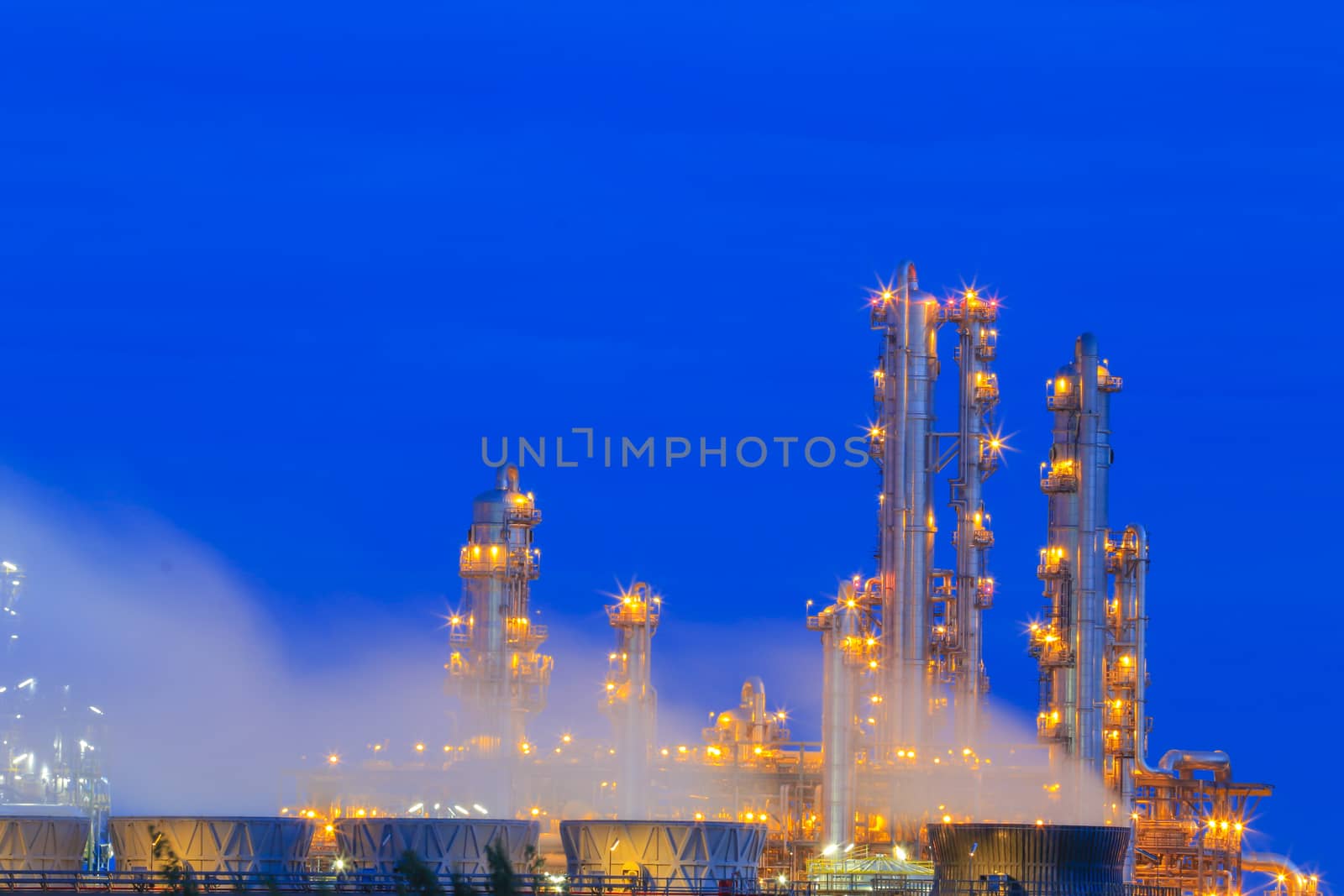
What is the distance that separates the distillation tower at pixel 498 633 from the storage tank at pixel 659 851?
31.8 metres

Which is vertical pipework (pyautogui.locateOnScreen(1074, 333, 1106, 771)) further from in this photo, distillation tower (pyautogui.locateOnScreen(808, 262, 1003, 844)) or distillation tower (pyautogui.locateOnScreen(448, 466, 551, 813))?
distillation tower (pyautogui.locateOnScreen(448, 466, 551, 813))

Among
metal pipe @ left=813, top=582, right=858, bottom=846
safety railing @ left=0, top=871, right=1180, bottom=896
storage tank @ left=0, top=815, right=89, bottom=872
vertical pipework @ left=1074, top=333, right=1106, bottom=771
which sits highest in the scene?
vertical pipework @ left=1074, top=333, right=1106, bottom=771

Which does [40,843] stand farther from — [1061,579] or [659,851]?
[1061,579]

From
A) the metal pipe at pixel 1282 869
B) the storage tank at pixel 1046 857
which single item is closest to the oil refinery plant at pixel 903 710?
the metal pipe at pixel 1282 869

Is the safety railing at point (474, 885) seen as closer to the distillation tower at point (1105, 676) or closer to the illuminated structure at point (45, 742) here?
the distillation tower at point (1105, 676)

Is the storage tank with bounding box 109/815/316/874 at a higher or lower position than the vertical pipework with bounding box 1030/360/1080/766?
lower

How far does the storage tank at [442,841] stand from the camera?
51.4m

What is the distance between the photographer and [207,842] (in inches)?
2037

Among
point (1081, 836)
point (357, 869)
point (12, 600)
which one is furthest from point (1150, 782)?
point (12, 600)

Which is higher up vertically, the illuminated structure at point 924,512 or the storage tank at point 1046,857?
the illuminated structure at point 924,512

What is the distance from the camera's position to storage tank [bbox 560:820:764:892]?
50.8m

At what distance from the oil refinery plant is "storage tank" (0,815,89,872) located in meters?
18.0

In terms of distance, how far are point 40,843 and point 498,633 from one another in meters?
34.0

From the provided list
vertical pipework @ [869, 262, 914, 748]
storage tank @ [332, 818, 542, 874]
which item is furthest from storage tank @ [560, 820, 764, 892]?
vertical pipework @ [869, 262, 914, 748]
